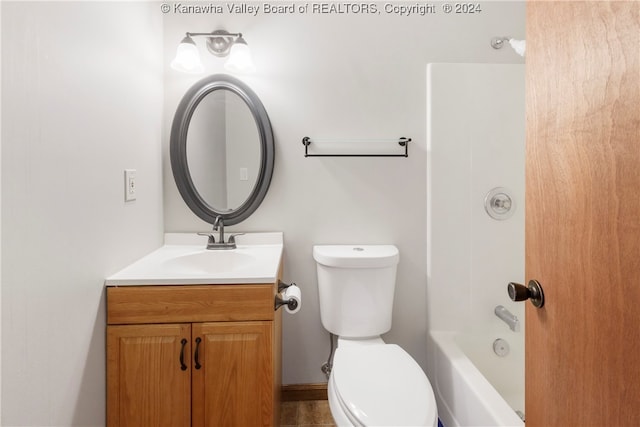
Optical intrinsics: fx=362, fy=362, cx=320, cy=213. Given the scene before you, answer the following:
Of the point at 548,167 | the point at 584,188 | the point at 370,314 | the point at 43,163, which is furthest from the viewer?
the point at 370,314

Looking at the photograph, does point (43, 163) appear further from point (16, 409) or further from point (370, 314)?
point (370, 314)

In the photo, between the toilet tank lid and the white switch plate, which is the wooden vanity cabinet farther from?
the toilet tank lid

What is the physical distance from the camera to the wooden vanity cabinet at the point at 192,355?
46.7 inches

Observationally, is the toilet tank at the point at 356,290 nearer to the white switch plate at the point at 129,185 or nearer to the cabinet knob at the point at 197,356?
the cabinet knob at the point at 197,356

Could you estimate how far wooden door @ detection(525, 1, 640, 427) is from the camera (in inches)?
20.8

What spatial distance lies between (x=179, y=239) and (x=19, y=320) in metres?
1.01

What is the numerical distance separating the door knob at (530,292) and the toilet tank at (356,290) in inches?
32.8

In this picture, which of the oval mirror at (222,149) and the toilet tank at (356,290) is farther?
the oval mirror at (222,149)

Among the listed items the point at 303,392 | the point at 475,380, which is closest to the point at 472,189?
the point at 475,380

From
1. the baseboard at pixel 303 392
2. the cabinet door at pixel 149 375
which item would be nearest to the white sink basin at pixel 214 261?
the cabinet door at pixel 149 375

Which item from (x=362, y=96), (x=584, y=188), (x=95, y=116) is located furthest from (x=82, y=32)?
(x=584, y=188)

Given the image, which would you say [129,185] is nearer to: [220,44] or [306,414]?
[220,44]

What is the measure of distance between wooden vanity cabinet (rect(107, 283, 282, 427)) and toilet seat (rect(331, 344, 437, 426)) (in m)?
0.27

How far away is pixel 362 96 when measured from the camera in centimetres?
182
